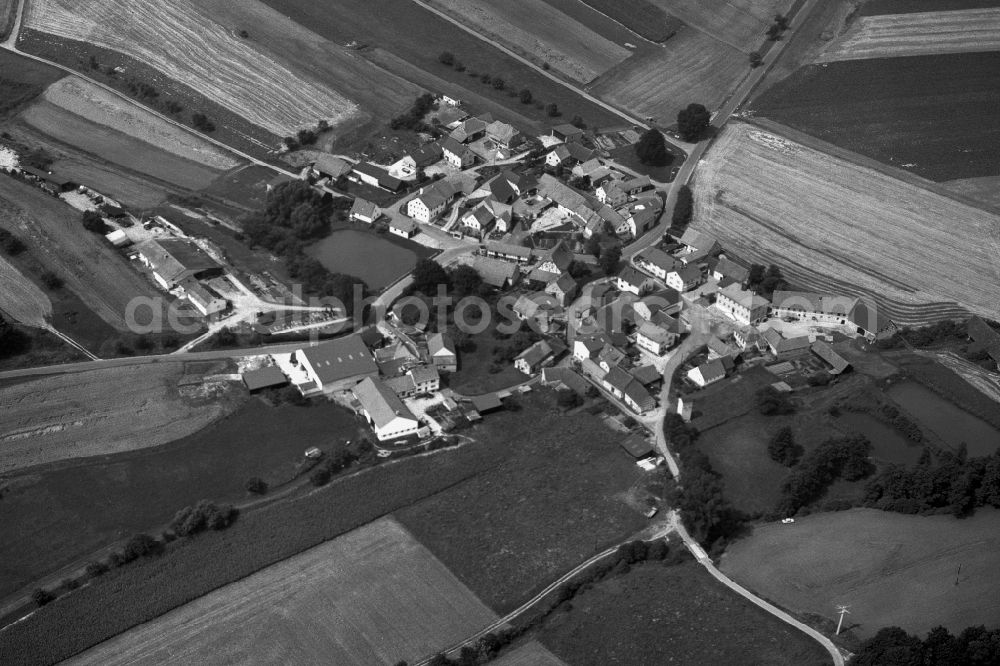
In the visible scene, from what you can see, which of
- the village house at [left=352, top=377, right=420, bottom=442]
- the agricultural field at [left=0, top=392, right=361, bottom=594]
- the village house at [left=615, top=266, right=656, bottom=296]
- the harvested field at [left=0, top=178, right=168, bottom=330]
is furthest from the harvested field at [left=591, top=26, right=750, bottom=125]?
the agricultural field at [left=0, top=392, right=361, bottom=594]

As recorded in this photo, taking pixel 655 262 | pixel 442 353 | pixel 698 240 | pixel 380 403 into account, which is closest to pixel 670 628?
pixel 380 403

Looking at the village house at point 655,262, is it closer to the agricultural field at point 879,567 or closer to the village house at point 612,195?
the village house at point 612,195

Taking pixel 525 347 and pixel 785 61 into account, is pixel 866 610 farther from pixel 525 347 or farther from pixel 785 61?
pixel 785 61

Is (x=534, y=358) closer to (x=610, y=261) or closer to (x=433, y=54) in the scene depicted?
(x=610, y=261)

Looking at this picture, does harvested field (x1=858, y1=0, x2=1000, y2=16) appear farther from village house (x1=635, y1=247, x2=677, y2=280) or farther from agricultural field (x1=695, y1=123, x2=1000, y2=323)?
village house (x1=635, y1=247, x2=677, y2=280)

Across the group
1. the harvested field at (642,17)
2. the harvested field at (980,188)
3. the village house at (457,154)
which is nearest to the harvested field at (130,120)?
the village house at (457,154)
